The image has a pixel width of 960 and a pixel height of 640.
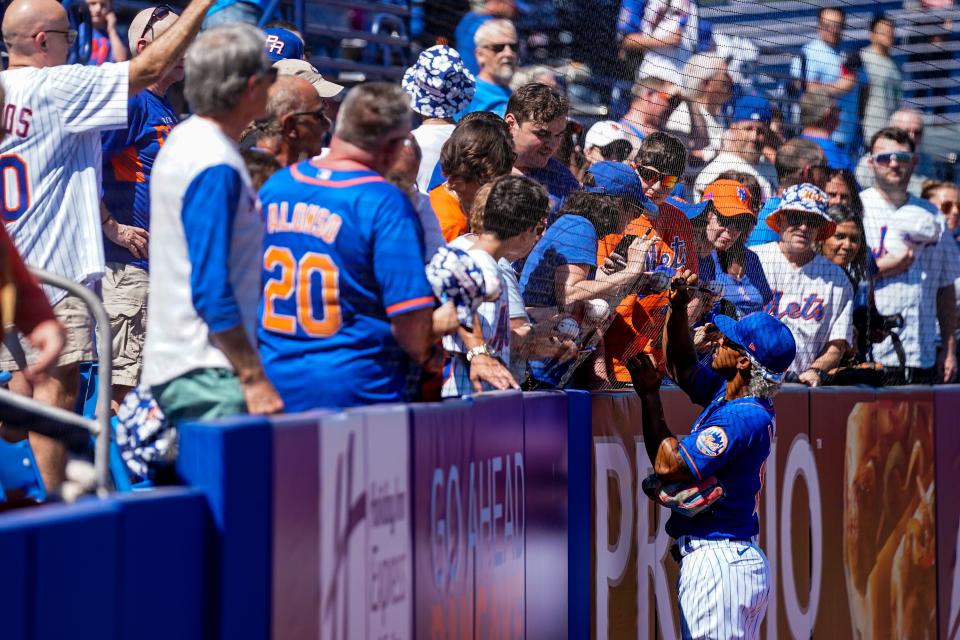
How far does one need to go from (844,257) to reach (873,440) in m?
0.98

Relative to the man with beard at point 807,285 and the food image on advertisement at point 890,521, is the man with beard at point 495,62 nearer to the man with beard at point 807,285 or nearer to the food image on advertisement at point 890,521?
the man with beard at point 807,285

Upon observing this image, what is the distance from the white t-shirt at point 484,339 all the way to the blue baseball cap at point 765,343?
0.96 m

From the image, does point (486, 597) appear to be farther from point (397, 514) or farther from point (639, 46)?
point (639, 46)

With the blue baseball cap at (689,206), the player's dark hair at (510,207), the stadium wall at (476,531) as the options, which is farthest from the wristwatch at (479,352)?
the blue baseball cap at (689,206)

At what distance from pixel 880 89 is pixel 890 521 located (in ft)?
8.92

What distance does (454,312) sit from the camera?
4.10 m

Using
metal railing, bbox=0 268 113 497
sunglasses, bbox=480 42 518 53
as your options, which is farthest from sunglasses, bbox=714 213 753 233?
metal railing, bbox=0 268 113 497

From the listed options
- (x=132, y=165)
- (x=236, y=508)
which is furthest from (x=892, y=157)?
(x=236, y=508)

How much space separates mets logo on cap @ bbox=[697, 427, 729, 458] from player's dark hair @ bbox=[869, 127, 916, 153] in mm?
3618

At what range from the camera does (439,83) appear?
19.2 ft

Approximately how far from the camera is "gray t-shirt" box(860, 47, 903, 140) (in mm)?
8188

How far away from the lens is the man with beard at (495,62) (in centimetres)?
630

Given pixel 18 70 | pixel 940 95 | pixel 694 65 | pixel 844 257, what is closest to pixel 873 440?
pixel 844 257

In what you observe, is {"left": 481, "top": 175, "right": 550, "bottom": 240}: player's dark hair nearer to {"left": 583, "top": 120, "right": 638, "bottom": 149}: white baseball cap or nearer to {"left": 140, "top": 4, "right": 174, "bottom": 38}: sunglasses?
{"left": 583, "top": 120, "right": 638, "bottom": 149}: white baseball cap
